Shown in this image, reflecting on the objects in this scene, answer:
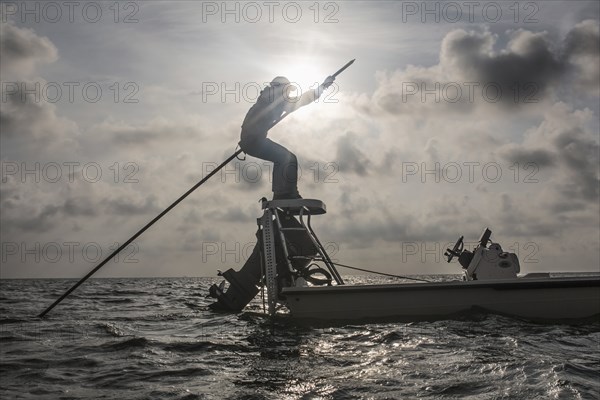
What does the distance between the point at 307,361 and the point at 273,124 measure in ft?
26.2

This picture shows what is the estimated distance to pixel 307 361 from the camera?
9312 millimetres

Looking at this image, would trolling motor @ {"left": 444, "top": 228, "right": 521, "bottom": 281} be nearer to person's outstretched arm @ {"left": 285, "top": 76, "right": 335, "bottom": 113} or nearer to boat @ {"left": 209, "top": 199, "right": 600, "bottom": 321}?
boat @ {"left": 209, "top": 199, "right": 600, "bottom": 321}

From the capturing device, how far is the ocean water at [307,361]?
24.2 feet

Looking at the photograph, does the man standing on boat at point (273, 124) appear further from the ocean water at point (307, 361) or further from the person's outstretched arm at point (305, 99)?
the ocean water at point (307, 361)

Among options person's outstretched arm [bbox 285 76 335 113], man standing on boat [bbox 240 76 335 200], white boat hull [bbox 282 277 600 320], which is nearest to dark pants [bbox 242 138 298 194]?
man standing on boat [bbox 240 76 335 200]

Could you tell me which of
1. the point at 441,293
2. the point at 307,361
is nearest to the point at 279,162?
the point at 441,293

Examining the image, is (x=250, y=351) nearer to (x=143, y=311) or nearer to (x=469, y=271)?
(x=469, y=271)

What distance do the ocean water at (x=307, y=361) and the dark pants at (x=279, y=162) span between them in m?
3.62

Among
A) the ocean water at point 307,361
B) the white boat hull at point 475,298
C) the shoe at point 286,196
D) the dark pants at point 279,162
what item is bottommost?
the ocean water at point 307,361

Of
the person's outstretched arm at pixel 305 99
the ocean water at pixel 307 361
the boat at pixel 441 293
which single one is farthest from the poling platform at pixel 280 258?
the person's outstretched arm at pixel 305 99

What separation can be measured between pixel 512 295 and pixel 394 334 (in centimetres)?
304

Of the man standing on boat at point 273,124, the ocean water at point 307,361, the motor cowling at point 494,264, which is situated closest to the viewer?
the ocean water at point 307,361

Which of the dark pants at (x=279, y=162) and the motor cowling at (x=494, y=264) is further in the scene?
the dark pants at (x=279, y=162)

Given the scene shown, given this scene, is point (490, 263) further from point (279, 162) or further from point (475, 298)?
point (279, 162)
